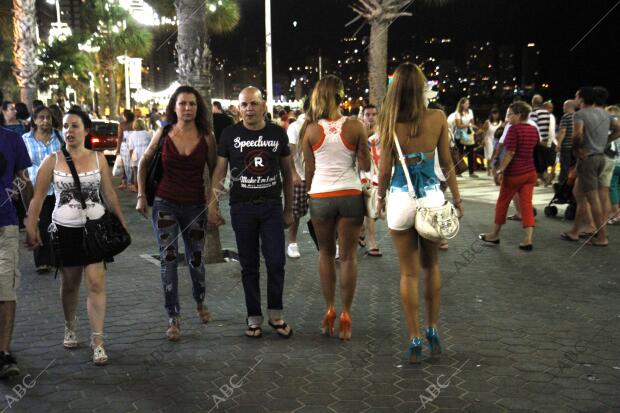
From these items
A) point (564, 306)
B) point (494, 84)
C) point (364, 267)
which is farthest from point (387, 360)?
point (494, 84)

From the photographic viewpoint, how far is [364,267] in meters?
7.68

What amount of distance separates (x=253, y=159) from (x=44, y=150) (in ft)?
11.5

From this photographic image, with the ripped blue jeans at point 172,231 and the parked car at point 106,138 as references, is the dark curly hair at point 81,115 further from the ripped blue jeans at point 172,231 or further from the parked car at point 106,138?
the parked car at point 106,138

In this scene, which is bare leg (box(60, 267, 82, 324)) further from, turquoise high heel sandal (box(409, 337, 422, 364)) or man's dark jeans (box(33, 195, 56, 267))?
turquoise high heel sandal (box(409, 337, 422, 364))

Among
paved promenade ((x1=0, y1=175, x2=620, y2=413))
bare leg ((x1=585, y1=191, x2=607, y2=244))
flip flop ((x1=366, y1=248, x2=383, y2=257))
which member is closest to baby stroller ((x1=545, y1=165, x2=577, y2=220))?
bare leg ((x1=585, y1=191, x2=607, y2=244))

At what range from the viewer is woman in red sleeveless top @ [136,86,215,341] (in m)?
5.24

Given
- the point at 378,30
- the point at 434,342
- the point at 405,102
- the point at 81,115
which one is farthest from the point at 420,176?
the point at 378,30

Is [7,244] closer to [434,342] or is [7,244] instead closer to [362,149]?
[362,149]

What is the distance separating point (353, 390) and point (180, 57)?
5254mm

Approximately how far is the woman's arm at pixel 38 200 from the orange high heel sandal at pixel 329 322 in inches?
87.7

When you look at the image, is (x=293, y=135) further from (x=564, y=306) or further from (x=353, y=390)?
(x=353, y=390)

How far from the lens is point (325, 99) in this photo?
5191 millimetres

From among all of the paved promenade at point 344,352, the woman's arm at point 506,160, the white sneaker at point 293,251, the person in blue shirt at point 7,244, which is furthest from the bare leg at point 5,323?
the woman's arm at point 506,160

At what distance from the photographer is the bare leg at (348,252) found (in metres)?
5.15
